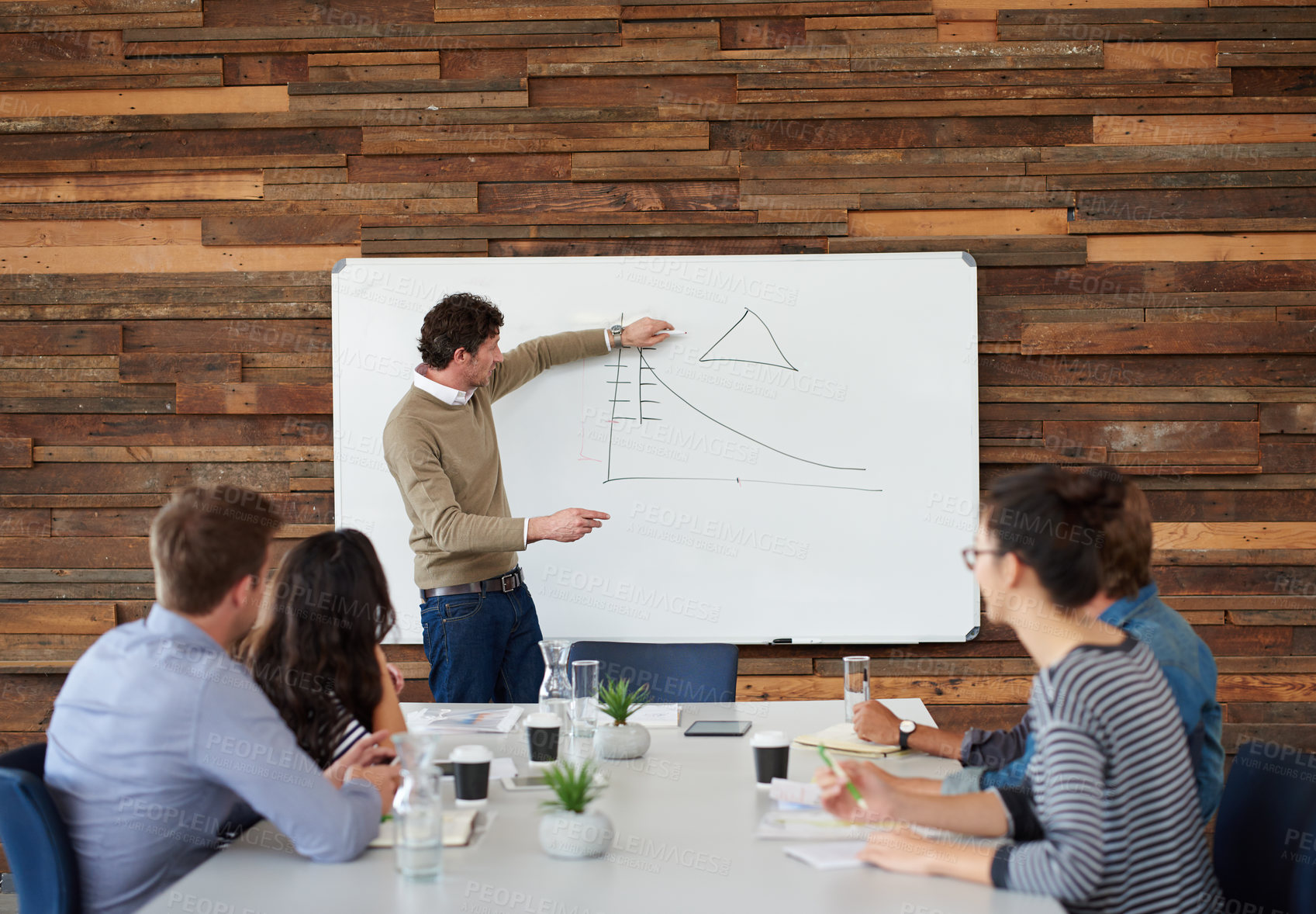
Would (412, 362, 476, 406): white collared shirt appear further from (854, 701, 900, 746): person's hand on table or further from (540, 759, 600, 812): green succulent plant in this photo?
(540, 759, 600, 812): green succulent plant

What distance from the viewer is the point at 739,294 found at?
10.6ft

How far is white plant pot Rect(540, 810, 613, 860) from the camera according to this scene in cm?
136

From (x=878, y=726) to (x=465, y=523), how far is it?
1.29 m

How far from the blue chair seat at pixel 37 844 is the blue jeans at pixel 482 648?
140cm

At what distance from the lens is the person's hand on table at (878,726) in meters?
1.89

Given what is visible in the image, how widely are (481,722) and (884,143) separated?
2.28m

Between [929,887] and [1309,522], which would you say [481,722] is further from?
[1309,522]

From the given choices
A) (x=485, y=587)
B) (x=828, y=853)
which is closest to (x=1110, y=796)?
(x=828, y=853)

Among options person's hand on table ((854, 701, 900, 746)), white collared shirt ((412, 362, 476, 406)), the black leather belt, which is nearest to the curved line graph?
white collared shirt ((412, 362, 476, 406))

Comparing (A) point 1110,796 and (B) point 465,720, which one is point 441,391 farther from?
(A) point 1110,796

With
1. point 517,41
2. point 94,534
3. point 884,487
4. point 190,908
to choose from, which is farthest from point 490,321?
point 190,908

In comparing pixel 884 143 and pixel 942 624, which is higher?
pixel 884 143

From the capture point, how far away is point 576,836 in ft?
4.46

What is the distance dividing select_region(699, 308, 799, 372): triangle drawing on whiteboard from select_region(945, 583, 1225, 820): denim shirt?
1716 mm
